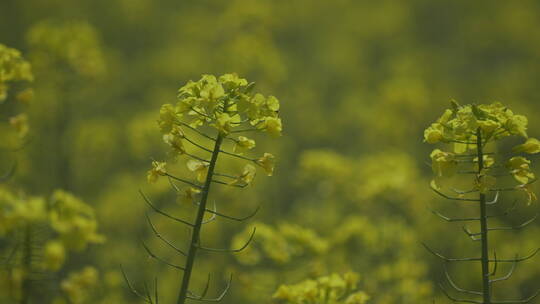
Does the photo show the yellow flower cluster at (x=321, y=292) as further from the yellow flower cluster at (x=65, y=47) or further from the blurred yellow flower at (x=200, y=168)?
the yellow flower cluster at (x=65, y=47)

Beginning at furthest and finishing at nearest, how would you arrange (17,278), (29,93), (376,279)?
(376,279) < (29,93) < (17,278)

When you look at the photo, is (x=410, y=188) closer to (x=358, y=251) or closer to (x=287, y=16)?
(x=358, y=251)

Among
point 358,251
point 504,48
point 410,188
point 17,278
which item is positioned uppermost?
point 504,48

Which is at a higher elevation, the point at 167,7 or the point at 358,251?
the point at 167,7

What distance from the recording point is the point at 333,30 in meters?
16.9

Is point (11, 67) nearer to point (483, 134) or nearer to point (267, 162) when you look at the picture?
point (267, 162)

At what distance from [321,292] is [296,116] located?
8.07 meters

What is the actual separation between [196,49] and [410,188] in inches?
347

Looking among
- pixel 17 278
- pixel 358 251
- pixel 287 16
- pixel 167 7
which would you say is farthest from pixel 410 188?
pixel 167 7

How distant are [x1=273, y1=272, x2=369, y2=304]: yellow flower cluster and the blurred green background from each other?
2.63ft

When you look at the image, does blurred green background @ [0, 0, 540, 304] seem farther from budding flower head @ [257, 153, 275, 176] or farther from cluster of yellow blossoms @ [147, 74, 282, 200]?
budding flower head @ [257, 153, 275, 176]

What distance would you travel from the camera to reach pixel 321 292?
3932 millimetres

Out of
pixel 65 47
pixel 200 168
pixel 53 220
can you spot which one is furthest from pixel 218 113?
pixel 65 47

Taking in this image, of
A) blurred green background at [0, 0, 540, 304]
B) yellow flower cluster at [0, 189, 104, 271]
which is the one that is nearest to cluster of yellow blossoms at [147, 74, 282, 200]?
yellow flower cluster at [0, 189, 104, 271]
